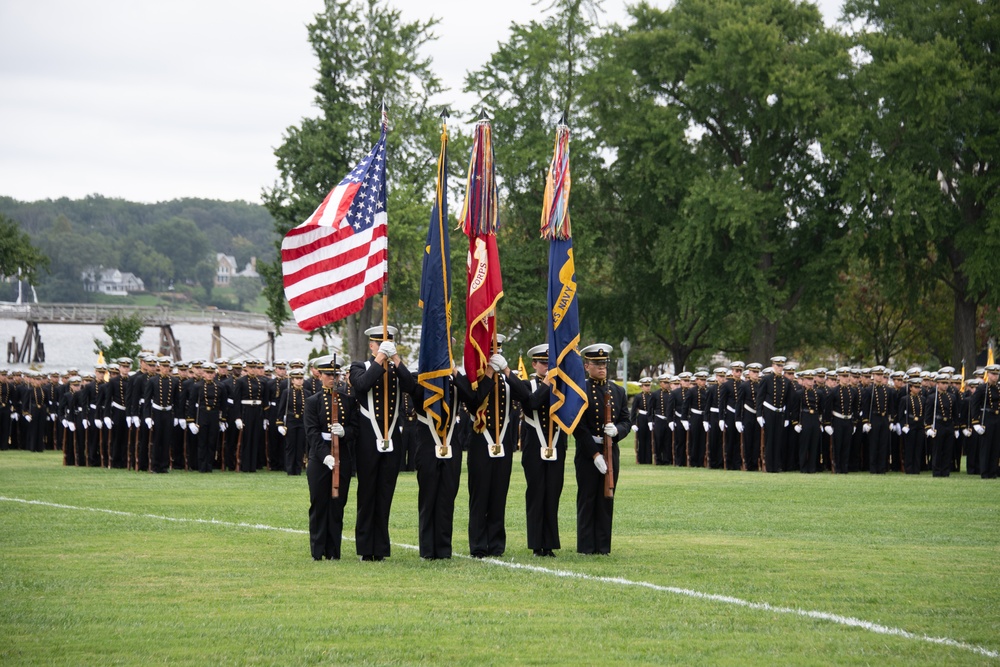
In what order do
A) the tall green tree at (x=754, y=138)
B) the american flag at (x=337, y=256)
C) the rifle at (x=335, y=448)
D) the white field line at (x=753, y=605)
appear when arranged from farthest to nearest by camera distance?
the tall green tree at (x=754, y=138) < the american flag at (x=337, y=256) < the rifle at (x=335, y=448) < the white field line at (x=753, y=605)

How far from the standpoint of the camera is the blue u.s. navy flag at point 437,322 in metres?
12.1

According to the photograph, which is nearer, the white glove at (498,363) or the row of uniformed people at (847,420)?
the white glove at (498,363)

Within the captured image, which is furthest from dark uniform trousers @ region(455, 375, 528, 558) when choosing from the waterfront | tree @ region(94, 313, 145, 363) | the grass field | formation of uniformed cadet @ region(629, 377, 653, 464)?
the waterfront

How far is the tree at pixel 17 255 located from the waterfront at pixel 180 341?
38.3 metres

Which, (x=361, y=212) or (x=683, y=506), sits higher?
(x=361, y=212)

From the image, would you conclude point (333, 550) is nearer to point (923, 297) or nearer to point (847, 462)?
point (847, 462)

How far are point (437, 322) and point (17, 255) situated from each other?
37694 millimetres

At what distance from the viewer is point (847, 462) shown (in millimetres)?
25078

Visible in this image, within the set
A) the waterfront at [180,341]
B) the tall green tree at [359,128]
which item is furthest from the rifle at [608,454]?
the waterfront at [180,341]

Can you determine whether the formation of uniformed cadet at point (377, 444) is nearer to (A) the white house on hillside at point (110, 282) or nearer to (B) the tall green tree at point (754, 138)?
(B) the tall green tree at point (754, 138)


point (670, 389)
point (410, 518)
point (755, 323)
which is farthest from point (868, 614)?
point (755, 323)

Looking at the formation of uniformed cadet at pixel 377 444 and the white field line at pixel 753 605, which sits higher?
the formation of uniformed cadet at pixel 377 444

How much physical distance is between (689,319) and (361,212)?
37029 millimetres

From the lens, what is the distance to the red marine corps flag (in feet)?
40.7
